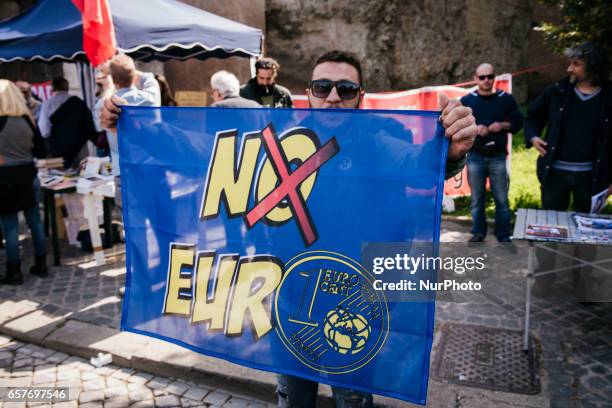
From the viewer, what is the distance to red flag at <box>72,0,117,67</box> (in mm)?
4828

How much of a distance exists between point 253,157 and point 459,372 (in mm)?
2380

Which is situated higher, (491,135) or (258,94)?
(258,94)

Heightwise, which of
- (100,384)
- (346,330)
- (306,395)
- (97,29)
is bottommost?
(100,384)

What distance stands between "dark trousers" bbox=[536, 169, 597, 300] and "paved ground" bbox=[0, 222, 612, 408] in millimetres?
241

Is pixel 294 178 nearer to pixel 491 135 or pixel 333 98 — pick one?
pixel 333 98

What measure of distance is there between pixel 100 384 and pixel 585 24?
6.27m

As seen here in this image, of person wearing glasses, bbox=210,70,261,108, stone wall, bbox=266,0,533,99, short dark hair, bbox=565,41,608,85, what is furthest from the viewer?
stone wall, bbox=266,0,533,99

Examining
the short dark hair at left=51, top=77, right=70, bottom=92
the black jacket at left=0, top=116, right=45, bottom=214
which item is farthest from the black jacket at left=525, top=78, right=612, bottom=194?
the short dark hair at left=51, top=77, right=70, bottom=92

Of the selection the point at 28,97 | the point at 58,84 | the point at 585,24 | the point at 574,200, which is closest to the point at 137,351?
the point at 574,200

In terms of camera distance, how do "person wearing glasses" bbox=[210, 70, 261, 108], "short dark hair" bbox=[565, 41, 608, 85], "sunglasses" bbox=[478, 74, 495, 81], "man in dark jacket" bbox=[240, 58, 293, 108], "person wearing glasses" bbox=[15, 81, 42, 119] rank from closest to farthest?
1. "short dark hair" bbox=[565, 41, 608, 85]
2. "person wearing glasses" bbox=[210, 70, 261, 108]
3. "sunglasses" bbox=[478, 74, 495, 81]
4. "man in dark jacket" bbox=[240, 58, 293, 108]
5. "person wearing glasses" bbox=[15, 81, 42, 119]

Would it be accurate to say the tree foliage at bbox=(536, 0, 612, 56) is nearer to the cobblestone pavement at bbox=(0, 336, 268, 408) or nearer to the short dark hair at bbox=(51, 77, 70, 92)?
the cobblestone pavement at bbox=(0, 336, 268, 408)

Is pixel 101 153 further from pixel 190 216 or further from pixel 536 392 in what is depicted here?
pixel 536 392

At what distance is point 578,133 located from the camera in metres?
4.83

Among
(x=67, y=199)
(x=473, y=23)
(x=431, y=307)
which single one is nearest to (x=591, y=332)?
(x=431, y=307)
